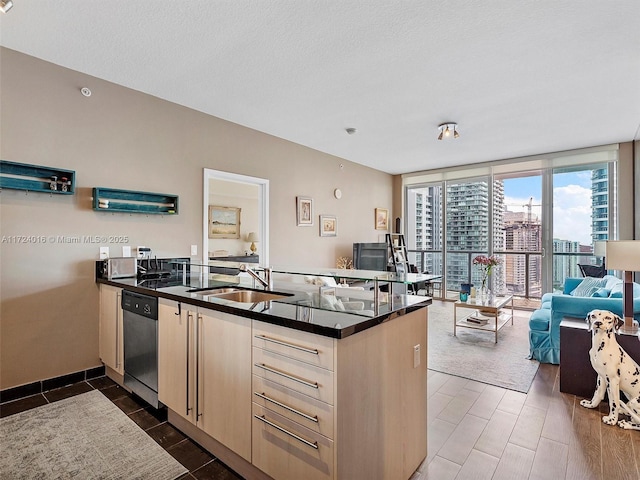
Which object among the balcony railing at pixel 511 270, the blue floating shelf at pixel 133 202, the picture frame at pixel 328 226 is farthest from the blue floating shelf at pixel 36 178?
the balcony railing at pixel 511 270

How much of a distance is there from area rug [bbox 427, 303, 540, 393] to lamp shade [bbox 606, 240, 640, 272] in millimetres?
1229

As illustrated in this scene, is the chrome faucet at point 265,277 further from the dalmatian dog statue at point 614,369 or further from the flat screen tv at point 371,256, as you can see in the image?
the flat screen tv at point 371,256

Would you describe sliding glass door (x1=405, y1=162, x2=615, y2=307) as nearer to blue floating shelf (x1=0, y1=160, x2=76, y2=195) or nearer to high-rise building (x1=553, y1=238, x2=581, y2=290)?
high-rise building (x1=553, y1=238, x2=581, y2=290)

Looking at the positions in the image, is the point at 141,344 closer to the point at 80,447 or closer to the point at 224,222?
the point at 80,447

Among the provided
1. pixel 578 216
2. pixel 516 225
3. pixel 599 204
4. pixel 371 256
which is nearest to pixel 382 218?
pixel 371 256

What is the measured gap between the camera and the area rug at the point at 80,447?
6.00ft

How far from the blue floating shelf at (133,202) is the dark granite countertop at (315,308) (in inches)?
44.7

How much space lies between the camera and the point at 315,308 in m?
1.70

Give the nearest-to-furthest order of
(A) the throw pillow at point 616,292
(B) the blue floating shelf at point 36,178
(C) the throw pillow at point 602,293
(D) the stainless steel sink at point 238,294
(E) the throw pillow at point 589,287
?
(D) the stainless steel sink at point 238,294 → (B) the blue floating shelf at point 36,178 → (A) the throw pillow at point 616,292 → (C) the throw pillow at point 602,293 → (E) the throw pillow at point 589,287

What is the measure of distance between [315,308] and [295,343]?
254mm

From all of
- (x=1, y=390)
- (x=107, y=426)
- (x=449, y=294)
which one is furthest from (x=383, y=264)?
(x=1, y=390)

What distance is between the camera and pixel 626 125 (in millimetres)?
4262

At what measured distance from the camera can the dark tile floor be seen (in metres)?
1.85

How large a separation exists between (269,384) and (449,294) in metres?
6.07
